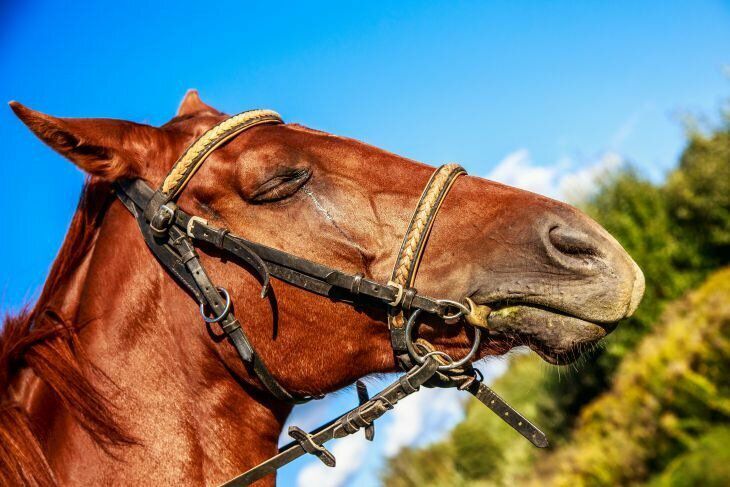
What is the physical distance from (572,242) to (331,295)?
1049mm

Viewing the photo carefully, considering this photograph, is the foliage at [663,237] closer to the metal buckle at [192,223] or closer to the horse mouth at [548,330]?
the horse mouth at [548,330]

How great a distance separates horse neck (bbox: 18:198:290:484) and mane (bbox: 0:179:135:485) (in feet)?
0.15

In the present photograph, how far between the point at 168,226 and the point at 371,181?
3.11 feet

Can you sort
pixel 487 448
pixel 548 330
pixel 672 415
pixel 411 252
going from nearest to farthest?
pixel 548 330 → pixel 411 252 → pixel 672 415 → pixel 487 448

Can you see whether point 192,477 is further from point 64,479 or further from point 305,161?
point 305,161

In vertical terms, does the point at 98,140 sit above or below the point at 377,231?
above

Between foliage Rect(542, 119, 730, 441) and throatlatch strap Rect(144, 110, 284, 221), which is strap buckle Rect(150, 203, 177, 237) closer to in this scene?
throatlatch strap Rect(144, 110, 284, 221)

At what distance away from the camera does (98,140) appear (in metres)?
3.00

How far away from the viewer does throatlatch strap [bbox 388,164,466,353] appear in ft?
9.30

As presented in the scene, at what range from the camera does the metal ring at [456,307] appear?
2.76m

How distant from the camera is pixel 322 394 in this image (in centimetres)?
310

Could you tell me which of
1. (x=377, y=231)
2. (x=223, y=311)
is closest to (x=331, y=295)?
(x=377, y=231)

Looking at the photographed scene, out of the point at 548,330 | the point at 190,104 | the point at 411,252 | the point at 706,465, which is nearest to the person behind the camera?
the point at 548,330

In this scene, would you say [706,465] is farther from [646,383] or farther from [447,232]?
[447,232]
